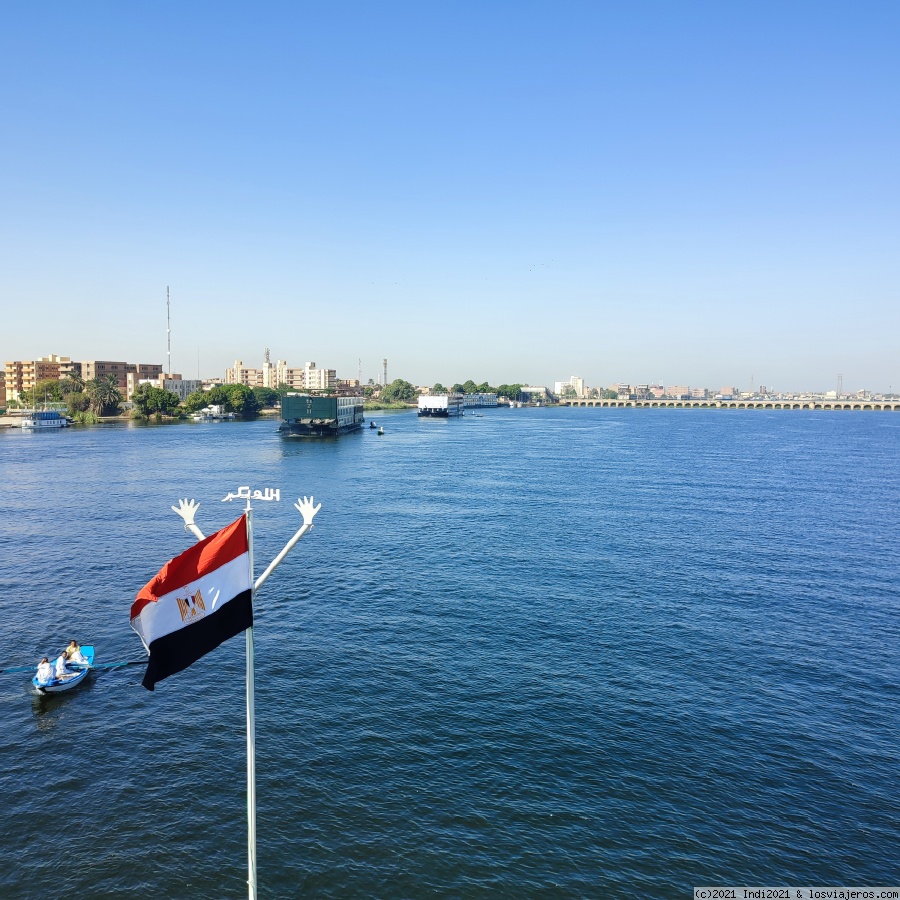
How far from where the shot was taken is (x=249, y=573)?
12016 mm

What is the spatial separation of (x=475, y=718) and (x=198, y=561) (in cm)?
1740

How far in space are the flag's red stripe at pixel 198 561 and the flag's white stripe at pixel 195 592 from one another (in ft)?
0.26

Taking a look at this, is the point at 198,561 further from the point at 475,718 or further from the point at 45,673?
the point at 45,673

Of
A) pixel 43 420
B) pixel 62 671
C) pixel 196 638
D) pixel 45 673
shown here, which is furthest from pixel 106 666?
pixel 43 420

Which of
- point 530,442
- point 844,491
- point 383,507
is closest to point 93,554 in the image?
point 383,507

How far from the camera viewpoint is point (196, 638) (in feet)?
38.5

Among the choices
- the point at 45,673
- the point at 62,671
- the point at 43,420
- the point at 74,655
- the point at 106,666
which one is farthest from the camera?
the point at 43,420

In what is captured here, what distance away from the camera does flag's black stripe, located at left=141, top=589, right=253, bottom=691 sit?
11.2 m

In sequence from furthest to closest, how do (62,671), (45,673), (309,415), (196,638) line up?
(309,415), (62,671), (45,673), (196,638)

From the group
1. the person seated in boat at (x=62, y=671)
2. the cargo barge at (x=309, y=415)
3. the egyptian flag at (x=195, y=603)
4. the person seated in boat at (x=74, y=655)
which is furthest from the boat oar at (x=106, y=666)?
the cargo barge at (x=309, y=415)

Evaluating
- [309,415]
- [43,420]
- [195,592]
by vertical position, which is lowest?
[43,420]

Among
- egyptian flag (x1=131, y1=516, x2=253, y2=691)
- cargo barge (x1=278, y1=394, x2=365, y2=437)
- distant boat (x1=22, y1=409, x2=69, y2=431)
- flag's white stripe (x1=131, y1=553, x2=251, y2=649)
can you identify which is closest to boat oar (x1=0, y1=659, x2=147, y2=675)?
egyptian flag (x1=131, y1=516, x2=253, y2=691)

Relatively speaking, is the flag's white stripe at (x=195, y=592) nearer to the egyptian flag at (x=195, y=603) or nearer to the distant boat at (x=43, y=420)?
the egyptian flag at (x=195, y=603)

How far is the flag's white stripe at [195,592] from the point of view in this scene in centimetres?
1126
